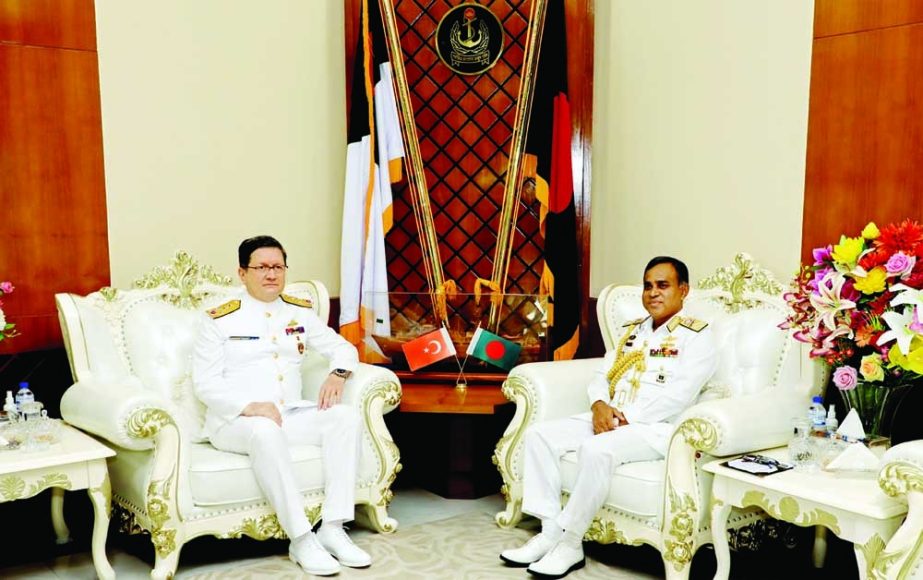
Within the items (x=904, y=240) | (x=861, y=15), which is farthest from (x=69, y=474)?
(x=861, y=15)

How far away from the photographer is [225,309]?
10.3 ft

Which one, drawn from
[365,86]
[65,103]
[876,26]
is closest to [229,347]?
[65,103]

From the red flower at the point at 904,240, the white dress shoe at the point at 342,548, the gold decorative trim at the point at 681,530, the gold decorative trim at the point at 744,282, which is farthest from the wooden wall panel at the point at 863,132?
the white dress shoe at the point at 342,548

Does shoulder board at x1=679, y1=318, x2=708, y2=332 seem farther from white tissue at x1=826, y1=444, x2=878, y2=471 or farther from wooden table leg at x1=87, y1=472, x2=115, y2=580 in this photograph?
wooden table leg at x1=87, y1=472, x2=115, y2=580

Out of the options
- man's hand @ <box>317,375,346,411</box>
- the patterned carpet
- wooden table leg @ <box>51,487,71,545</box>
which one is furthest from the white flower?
wooden table leg @ <box>51,487,71,545</box>

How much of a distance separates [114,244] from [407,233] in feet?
4.72

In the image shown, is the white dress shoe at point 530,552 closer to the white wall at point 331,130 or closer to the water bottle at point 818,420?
the water bottle at point 818,420

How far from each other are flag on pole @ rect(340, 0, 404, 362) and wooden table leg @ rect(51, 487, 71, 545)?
143 centimetres

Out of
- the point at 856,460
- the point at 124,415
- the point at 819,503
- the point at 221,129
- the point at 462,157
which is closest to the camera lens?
the point at 819,503

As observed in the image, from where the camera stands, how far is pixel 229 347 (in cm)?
311

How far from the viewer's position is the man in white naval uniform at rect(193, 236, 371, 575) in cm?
282

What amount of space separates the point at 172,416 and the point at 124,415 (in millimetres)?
147

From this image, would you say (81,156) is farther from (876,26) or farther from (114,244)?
(876,26)

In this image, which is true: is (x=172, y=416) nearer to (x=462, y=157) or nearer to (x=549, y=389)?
(x=549, y=389)
